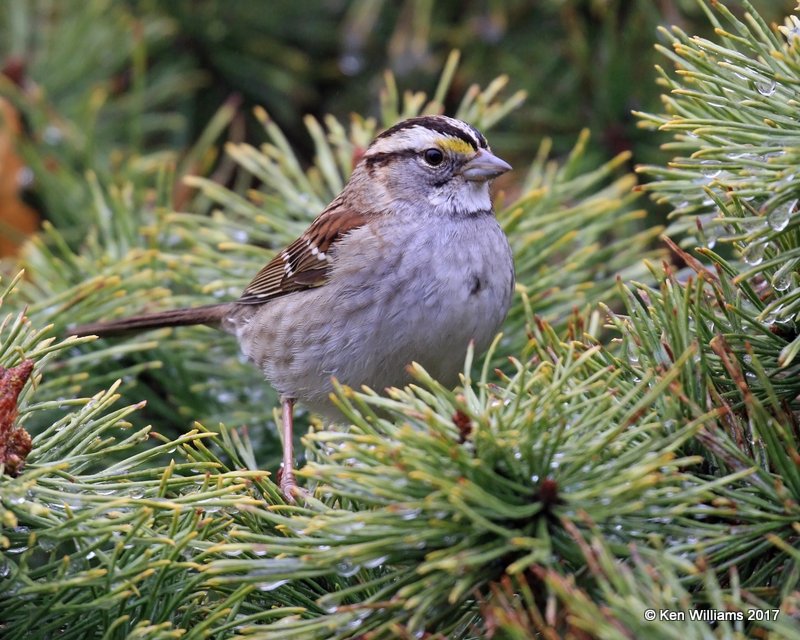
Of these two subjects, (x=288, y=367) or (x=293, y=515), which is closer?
(x=293, y=515)

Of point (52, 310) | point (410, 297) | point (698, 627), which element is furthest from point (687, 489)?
point (52, 310)

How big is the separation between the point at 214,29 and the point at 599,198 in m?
1.69

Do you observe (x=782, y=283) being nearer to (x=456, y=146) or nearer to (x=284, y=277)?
(x=456, y=146)

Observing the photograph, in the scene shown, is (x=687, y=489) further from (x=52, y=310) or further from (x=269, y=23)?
(x=269, y=23)

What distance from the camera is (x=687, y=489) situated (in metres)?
1.25

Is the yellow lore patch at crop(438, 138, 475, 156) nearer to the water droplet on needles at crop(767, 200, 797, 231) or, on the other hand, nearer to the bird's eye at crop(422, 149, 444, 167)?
the bird's eye at crop(422, 149, 444, 167)

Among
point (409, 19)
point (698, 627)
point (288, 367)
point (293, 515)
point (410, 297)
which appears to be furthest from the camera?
point (409, 19)

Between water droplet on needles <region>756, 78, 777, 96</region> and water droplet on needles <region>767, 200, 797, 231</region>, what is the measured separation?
0.25 m

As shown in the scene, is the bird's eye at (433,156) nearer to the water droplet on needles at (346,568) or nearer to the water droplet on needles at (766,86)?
the water droplet on needles at (766,86)

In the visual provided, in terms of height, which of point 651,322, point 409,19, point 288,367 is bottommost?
point 288,367

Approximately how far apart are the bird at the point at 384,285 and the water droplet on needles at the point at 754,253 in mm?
746

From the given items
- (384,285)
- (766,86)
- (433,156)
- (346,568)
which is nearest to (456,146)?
(433,156)

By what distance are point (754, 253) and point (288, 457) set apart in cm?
111

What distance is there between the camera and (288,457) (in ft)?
7.05
